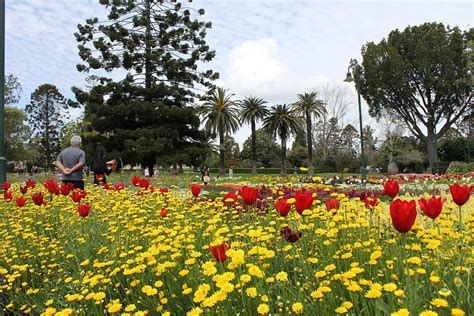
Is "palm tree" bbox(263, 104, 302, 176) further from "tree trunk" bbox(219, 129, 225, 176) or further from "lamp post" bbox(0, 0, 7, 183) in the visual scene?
"lamp post" bbox(0, 0, 7, 183)

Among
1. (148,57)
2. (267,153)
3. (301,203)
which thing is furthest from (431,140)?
(301,203)

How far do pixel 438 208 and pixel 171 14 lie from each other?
2906 centimetres

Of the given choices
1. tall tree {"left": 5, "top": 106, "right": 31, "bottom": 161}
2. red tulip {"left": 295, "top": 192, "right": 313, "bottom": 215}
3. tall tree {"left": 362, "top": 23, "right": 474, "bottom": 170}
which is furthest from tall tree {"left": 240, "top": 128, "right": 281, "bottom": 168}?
red tulip {"left": 295, "top": 192, "right": 313, "bottom": 215}

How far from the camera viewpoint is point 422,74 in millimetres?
38312

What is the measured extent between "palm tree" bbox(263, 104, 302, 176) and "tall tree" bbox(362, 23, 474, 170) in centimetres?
1040

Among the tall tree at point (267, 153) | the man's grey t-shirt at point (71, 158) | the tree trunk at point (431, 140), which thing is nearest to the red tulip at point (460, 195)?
the man's grey t-shirt at point (71, 158)

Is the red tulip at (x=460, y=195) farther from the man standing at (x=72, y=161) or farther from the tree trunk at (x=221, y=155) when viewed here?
the tree trunk at (x=221, y=155)

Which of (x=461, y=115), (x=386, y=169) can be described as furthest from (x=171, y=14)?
(x=386, y=169)

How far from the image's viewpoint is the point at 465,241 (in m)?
2.87

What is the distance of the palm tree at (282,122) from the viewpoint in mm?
49344

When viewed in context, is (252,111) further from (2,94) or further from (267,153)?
(2,94)

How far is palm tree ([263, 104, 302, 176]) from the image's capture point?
4934cm

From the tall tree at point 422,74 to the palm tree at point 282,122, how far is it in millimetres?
10396

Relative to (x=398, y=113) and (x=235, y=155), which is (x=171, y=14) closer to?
(x=398, y=113)
